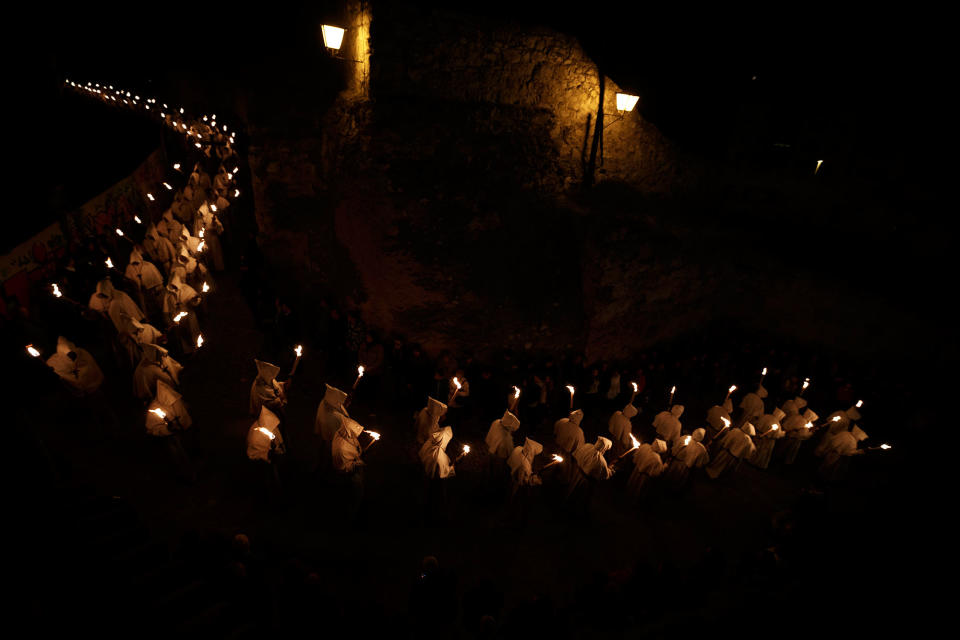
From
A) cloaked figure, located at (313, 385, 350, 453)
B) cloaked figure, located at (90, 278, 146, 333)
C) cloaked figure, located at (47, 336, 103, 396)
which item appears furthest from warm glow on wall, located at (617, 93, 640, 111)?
cloaked figure, located at (47, 336, 103, 396)

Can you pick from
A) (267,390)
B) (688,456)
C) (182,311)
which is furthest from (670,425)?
(182,311)

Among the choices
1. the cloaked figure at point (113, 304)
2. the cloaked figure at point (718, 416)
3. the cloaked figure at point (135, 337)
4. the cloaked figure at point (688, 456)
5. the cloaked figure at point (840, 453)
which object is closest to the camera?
the cloaked figure at point (688, 456)

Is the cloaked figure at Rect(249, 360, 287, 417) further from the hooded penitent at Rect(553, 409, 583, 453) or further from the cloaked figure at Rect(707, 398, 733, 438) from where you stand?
the cloaked figure at Rect(707, 398, 733, 438)

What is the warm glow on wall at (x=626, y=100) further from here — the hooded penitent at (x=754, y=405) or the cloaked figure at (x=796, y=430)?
the cloaked figure at (x=796, y=430)

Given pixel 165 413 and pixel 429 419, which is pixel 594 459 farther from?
pixel 165 413

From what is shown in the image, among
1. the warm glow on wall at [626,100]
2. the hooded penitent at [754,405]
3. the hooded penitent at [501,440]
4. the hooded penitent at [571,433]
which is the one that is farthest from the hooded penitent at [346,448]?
the warm glow on wall at [626,100]

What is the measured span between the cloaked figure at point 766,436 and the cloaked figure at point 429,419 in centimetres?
576

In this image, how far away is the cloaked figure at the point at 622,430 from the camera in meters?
8.25

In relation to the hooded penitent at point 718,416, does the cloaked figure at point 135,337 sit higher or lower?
higher

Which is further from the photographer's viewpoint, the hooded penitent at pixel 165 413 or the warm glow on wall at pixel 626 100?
the warm glow on wall at pixel 626 100

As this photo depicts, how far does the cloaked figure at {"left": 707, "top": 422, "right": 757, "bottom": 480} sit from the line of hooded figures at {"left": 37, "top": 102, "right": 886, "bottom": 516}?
0.02 metres

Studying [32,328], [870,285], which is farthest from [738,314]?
[32,328]

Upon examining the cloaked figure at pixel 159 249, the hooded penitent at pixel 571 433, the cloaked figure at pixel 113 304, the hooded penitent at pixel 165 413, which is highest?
the cloaked figure at pixel 159 249

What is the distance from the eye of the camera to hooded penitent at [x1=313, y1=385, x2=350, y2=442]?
6.77 m
